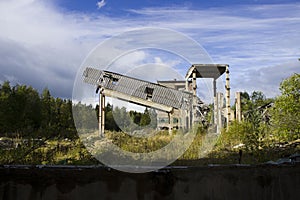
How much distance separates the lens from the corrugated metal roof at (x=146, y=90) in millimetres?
11219

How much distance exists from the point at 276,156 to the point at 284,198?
2.96 meters

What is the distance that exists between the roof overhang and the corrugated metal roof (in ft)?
2.86

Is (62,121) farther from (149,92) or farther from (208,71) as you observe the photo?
(208,71)

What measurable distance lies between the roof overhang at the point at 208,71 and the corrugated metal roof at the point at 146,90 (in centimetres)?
87

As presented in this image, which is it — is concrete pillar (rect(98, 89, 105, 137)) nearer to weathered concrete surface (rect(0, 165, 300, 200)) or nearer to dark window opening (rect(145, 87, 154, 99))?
dark window opening (rect(145, 87, 154, 99))

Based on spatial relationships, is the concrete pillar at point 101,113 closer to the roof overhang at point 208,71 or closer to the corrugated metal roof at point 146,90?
the corrugated metal roof at point 146,90

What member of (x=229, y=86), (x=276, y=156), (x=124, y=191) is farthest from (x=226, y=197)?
(x=229, y=86)

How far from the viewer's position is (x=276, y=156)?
6980 mm

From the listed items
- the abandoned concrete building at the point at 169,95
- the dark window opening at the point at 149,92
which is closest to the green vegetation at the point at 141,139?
the abandoned concrete building at the point at 169,95

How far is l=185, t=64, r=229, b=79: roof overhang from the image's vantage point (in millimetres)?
11365

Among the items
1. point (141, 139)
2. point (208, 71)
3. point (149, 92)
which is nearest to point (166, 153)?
point (141, 139)

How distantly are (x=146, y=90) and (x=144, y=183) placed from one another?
8996 mm

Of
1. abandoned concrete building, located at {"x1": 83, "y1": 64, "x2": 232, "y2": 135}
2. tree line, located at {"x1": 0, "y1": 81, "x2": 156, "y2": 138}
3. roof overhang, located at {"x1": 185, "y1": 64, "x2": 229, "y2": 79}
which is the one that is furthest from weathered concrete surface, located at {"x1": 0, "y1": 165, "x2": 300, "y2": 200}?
roof overhang, located at {"x1": 185, "y1": 64, "x2": 229, "y2": 79}

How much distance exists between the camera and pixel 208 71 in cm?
1229
